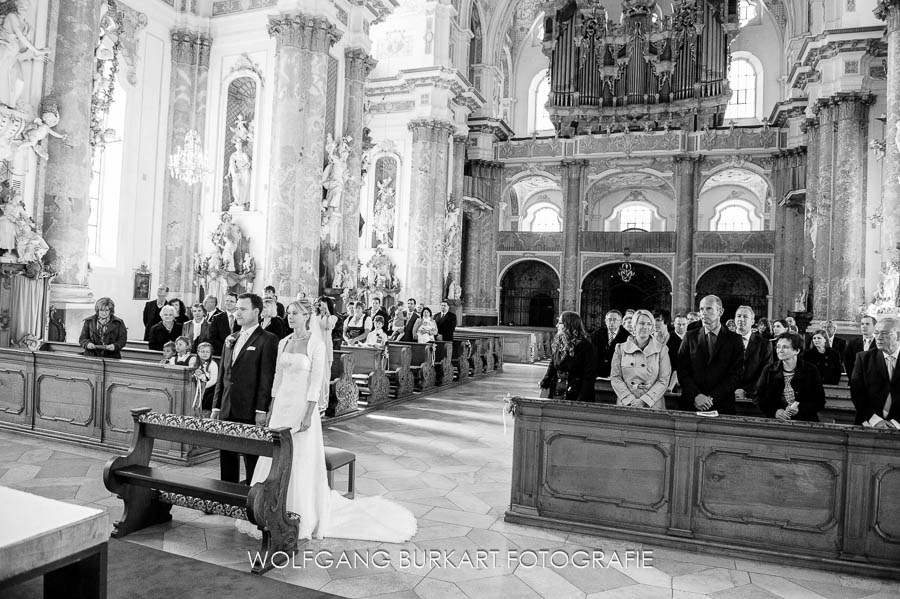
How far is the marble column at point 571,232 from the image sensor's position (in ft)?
84.2

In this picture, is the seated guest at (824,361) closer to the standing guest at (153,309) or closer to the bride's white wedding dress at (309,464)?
the bride's white wedding dress at (309,464)

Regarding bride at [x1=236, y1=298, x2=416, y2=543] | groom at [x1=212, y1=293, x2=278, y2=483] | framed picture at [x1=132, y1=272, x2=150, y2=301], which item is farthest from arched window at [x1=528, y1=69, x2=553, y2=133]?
bride at [x1=236, y1=298, x2=416, y2=543]

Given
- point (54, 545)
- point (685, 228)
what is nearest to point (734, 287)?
point (685, 228)

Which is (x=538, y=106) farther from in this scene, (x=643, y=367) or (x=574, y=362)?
(x=643, y=367)

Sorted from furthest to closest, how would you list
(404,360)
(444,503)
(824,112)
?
(824,112)
(404,360)
(444,503)

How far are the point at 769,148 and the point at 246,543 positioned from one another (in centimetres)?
2389

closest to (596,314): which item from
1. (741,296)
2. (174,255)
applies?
(741,296)

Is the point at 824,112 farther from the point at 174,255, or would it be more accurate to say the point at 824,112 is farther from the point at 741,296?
the point at 174,255

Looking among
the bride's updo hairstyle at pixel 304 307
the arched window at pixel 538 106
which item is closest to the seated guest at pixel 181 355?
the bride's updo hairstyle at pixel 304 307

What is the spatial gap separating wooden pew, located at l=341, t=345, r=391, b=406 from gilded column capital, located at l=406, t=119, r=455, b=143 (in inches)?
442

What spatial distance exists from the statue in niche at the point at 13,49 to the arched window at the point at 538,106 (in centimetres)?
2229

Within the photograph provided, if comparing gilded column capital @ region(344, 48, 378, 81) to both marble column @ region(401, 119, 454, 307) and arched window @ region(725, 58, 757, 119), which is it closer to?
marble column @ region(401, 119, 454, 307)

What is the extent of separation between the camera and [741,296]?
25375 mm

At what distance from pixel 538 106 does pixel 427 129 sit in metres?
10.6
